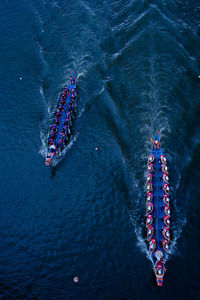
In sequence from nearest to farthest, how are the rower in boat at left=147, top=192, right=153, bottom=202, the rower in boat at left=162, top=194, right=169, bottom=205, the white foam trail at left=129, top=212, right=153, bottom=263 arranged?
the white foam trail at left=129, top=212, right=153, bottom=263
the rower in boat at left=162, top=194, right=169, bottom=205
the rower in boat at left=147, top=192, right=153, bottom=202

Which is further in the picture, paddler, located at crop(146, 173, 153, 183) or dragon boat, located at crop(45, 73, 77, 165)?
dragon boat, located at crop(45, 73, 77, 165)

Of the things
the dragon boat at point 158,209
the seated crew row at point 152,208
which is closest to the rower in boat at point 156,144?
the dragon boat at point 158,209

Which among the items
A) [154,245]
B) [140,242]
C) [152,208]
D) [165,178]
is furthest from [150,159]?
[154,245]

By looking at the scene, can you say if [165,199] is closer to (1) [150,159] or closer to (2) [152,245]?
(2) [152,245]

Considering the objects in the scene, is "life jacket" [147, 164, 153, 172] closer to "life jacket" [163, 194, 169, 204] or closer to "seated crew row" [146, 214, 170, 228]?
"life jacket" [163, 194, 169, 204]

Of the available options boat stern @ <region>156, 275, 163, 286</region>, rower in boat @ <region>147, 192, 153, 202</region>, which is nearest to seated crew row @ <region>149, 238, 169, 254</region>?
boat stern @ <region>156, 275, 163, 286</region>

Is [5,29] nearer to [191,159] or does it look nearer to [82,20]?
[82,20]

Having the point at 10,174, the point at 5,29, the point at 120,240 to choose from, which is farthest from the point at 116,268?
the point at 5,29
